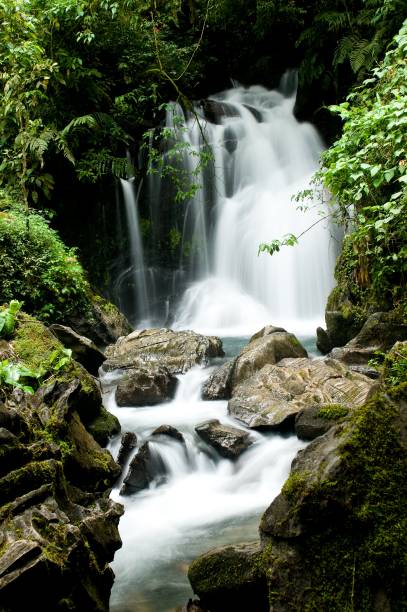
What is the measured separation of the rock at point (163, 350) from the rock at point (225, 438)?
222 cm

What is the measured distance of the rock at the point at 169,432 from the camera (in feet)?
17.3

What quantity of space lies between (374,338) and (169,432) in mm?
2981

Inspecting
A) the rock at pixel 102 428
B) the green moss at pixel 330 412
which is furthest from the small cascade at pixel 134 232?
the green moss at pixel 330 412

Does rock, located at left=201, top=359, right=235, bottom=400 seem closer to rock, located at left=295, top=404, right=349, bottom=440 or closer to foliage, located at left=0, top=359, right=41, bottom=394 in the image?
rock, located at left=295, top=404, right=349, bottom=440

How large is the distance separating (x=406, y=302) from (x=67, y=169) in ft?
30.0

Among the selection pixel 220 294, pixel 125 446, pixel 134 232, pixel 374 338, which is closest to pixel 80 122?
pixel 134 232

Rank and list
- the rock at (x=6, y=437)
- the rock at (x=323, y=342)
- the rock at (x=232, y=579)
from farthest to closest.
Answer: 1. the rock at (x=323, y=342)
2. the rock at (x=6, y=437)
3. the rock at (x=232, y=579)

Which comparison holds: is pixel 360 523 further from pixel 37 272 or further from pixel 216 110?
pixel 216 110

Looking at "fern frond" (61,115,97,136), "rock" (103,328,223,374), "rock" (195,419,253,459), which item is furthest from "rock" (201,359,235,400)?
"fern frond" (61,115,97,136)

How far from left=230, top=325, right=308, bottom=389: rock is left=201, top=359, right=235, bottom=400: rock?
0.07 meters

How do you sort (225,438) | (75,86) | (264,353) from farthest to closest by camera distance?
(75,86) < (264,353) < (225,438)

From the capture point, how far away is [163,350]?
816 cm

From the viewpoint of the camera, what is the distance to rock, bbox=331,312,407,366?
20.8ft

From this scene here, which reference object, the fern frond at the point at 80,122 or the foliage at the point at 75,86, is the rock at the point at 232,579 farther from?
the fern frond at the point at 80,122
